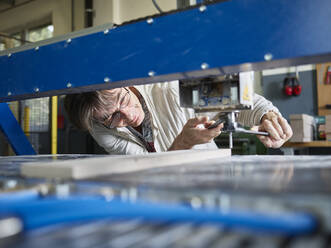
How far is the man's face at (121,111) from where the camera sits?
152cm

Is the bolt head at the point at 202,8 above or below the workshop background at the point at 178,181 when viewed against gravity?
above

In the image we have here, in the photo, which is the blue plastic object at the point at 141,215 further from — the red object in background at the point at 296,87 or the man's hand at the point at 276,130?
the red object in background at the point at 296,87

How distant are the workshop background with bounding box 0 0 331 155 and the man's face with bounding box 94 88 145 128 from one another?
0.53 meters

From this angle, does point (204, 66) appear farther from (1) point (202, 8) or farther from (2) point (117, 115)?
(2) point (117, 115)

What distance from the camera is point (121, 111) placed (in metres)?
1.59

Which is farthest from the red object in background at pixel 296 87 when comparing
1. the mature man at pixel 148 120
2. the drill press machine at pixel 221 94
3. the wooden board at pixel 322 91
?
the drill press machine at pixel 221 94

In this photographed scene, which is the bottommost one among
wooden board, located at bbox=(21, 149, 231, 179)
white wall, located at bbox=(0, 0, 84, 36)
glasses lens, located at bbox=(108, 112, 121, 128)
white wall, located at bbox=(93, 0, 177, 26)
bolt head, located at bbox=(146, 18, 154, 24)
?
wooden board, located at bbox=(21, 149, 231, 179)

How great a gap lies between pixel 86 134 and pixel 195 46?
3.30m

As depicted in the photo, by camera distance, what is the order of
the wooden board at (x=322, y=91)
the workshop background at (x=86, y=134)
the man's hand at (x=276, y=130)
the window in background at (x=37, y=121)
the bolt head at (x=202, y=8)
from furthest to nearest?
the wooden board at (x=322, y=91), the window in background at (x=37, y=121), the workshop background at (x=86, y=134), the man's hand at (x=276, y=130), the bolt head at (x=202, y=8)

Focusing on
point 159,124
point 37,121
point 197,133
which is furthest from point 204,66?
point 37,121

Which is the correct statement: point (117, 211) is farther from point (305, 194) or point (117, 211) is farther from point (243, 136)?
point (243, 136)

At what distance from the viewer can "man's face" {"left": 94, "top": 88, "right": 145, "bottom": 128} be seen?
1.52 meters

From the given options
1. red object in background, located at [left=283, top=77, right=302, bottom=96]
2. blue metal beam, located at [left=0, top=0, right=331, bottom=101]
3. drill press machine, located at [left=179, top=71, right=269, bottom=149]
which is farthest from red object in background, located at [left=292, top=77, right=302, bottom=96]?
blue metal beam, located at [left=0, top=0, right=331, bottom=101]

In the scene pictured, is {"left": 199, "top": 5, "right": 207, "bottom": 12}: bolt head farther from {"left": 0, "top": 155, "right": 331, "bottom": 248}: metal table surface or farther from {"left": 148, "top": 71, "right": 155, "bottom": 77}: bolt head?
{"left": 0, "top": 155, "right": 331, "bottom": 248}: metal table surface
